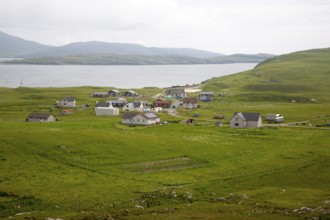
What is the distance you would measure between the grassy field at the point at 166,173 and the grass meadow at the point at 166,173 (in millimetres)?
107

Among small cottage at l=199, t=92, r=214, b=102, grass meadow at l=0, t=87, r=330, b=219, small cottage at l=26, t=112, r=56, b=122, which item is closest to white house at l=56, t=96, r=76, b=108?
small cottage at l=26, t=112, r=56, b=122

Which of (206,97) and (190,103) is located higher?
(206,97)

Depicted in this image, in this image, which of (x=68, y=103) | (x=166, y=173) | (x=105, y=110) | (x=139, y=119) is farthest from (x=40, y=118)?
(x=166, y=173)

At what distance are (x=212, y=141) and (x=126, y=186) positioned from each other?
29.1m

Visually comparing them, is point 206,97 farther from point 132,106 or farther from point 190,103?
point 132,106

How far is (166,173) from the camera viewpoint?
51.7 meters

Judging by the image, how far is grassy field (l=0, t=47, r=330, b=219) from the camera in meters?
36.6

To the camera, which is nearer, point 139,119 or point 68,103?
point 139,119

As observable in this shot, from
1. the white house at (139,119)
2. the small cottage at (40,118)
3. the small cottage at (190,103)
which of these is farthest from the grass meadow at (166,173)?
the small cottage at (190,103)

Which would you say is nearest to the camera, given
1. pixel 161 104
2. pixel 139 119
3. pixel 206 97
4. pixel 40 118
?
pixel 139 119

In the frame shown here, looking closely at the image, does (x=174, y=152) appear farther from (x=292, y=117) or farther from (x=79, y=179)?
(x=292, y=117)

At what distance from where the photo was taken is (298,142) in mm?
71625

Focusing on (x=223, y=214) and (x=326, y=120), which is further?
(x=326, y=120)

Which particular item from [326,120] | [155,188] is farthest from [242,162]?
[326,120]
